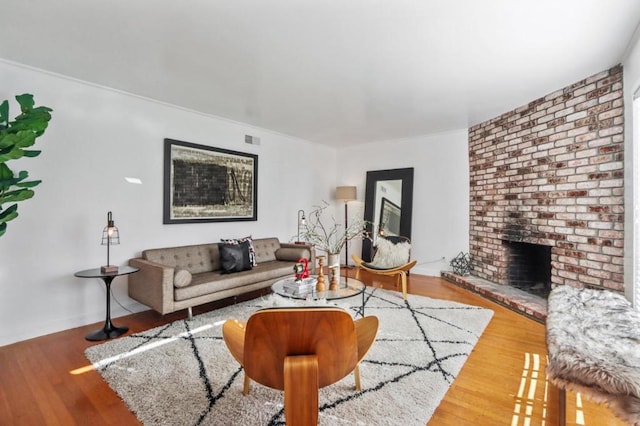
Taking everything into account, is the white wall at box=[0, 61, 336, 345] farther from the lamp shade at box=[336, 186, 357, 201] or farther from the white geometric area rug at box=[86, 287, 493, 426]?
the lamp shade at box=[336, 186, 357, 201]

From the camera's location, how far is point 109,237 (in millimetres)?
3105

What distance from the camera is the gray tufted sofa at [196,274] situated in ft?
9.95

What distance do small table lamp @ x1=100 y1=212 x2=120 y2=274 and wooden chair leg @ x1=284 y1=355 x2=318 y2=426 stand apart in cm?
242

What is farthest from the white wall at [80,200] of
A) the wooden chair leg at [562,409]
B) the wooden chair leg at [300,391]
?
the wooden chair leg at [562,409]

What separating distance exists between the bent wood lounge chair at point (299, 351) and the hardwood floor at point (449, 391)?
2.67 feet

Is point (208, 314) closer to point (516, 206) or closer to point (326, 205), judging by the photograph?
point (326, 205)

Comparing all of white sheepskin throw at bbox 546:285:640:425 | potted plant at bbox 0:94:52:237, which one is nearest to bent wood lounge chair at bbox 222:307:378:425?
white sheepskin throw at bbox 546:285:640:425

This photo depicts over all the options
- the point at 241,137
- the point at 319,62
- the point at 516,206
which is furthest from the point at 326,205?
the point at 319,62

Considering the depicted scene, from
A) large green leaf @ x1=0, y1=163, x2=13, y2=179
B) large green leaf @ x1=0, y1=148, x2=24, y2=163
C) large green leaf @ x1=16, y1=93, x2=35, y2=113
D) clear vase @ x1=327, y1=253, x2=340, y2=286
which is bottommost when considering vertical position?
clear vase @ x1=327, y1=253, x2=340, y2=286

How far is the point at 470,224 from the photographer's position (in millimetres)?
4953

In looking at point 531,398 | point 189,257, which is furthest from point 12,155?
point 531,398

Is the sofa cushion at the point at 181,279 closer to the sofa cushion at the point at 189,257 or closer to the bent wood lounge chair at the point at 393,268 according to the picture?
the sofa cushion at the point at 189,257

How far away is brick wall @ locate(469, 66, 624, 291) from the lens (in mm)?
2852

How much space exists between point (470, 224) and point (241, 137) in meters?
3.85
